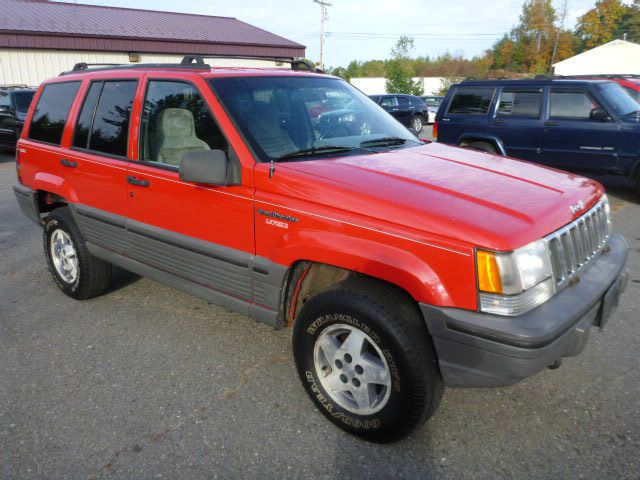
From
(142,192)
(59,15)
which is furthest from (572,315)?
(59,15)

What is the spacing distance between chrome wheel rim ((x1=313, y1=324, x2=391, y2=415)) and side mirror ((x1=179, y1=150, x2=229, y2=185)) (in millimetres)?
1031

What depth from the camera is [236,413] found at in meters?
2.94

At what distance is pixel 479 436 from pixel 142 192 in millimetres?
2569

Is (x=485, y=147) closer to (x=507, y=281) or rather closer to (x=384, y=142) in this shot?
(x=384, y=142)

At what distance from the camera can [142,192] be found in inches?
140

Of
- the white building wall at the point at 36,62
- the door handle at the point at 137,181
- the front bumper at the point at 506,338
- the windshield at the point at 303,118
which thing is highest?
the white building wall at the point at 36,62

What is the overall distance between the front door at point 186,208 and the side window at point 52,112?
1.18 m

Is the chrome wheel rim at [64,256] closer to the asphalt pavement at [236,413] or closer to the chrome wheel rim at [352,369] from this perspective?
the asphalt pavement at [236,413]

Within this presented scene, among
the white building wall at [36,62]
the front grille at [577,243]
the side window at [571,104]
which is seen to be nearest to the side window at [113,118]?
the front grille at [577,243]

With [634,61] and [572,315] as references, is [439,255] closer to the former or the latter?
[572,315]

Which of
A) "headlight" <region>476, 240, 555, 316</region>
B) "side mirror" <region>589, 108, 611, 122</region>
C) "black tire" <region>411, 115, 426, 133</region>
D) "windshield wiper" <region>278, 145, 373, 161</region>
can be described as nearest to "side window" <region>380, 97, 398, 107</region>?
"black tire" <region>411, 115, 426, 133</region>

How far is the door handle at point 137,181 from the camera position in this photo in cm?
350

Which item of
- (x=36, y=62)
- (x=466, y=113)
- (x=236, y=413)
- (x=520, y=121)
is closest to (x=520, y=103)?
(x=520, y=121)

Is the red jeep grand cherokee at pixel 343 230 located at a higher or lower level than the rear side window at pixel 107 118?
lower
